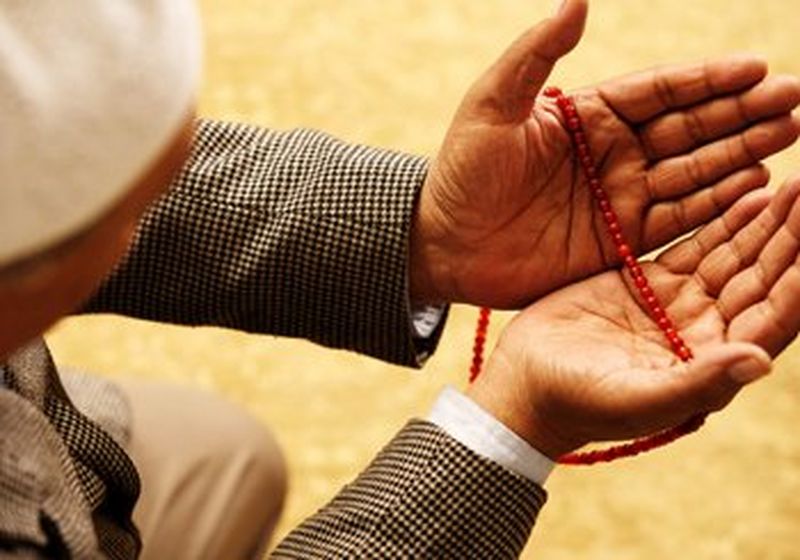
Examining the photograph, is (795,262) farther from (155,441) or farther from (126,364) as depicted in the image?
(126,364)

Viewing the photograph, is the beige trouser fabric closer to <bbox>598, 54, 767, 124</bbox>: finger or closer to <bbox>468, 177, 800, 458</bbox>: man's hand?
<bbox>468, 177, 800, 458</bbox>: man's hand

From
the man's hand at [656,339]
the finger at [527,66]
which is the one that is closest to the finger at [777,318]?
the man's hand at [656,339]

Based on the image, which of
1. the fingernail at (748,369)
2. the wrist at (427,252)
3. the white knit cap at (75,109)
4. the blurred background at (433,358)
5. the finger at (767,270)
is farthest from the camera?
the blurred background at (433,358)

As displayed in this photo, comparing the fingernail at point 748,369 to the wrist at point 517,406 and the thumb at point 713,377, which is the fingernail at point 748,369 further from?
the wrist at point 517,406

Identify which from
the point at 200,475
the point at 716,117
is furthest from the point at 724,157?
the point at 200,475

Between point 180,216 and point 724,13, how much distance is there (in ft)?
4.27

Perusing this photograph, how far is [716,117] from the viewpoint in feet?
3.16

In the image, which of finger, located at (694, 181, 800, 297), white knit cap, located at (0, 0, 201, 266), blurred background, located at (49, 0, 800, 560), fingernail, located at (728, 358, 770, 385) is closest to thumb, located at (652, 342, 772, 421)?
fingernail, located at (728, 358, 770, 385)

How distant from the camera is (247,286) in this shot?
1.06 metres

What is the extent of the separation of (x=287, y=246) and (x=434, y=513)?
0.24 metres

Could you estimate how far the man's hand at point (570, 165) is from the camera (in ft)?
3.13

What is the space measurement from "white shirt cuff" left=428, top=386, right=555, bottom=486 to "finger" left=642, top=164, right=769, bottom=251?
0.18 metres

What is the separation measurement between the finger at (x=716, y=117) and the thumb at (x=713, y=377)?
0.63 ft

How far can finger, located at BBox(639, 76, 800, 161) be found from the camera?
3.12ft
